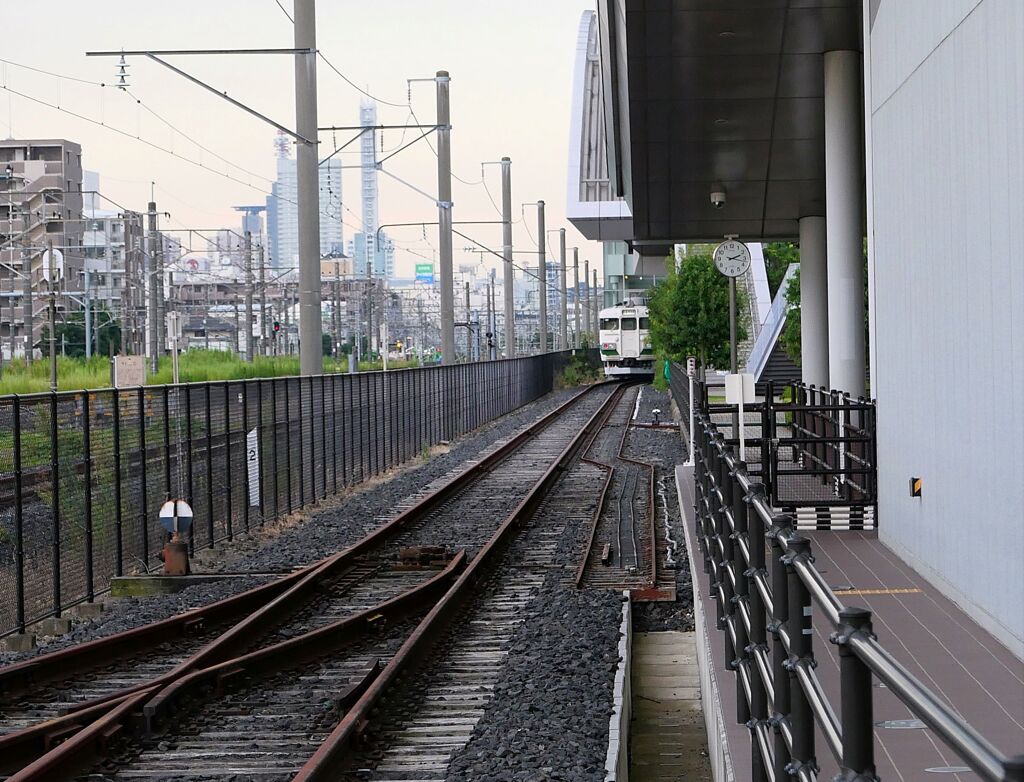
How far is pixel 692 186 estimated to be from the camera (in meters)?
24.2

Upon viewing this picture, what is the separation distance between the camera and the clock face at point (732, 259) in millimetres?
20719

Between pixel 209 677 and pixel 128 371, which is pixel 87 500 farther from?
pixel 209 677

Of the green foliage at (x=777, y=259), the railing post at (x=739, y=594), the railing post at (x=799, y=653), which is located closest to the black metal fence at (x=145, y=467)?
the railing post at (x=739, y=594)

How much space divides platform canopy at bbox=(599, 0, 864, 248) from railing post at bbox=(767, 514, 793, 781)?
1148 centimetres

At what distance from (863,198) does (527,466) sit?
839cm

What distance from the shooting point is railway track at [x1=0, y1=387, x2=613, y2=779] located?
7.51m

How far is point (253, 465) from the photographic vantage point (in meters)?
17.8

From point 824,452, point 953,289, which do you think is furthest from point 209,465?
point 953,289

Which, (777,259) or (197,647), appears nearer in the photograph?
(197,647)

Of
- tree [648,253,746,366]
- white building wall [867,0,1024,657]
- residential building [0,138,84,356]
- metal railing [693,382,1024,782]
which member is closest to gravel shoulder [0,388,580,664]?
metal railing [693,382,1024,782]

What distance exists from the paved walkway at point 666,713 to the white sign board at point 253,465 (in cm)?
771

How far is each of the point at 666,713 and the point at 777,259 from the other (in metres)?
51.5

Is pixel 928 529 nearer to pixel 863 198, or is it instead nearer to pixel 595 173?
pixel 863 198

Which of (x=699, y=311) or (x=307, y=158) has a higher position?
(x=307, y=158)
